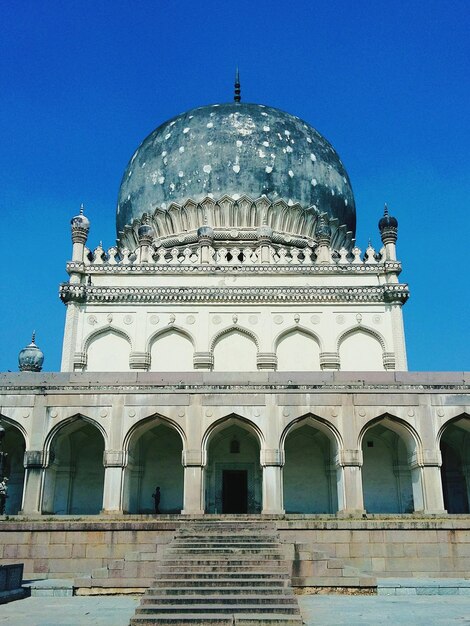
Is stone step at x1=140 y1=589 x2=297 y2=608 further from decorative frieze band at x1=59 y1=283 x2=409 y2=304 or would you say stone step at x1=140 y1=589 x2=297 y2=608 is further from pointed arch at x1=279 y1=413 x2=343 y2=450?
decorative frieze band at x1=59 y1=283 x2=409 y2=304

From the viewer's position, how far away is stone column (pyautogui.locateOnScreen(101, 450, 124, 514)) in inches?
595

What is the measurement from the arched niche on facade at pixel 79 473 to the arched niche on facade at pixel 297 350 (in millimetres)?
5962

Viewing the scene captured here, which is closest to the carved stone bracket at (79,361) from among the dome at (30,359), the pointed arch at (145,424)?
the dome at (30,359)

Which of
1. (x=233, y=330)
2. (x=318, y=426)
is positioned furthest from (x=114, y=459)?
(x=233, y=330)

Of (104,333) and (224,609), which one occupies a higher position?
(104,333)

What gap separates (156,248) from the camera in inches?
958

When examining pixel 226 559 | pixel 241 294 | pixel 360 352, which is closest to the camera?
pixel 226 559

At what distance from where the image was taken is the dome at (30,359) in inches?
813

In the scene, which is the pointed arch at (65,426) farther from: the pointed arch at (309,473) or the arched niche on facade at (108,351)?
the arched niche on facade at (108,351)

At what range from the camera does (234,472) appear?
17.8 metres

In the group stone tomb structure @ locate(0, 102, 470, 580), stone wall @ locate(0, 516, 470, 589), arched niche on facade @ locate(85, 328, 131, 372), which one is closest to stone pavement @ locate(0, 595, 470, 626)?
stone wall @ locate(0, 516, 470, 589)

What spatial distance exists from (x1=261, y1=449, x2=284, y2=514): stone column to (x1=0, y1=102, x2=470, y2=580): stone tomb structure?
1.7 inches

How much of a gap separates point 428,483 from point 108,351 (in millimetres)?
10217

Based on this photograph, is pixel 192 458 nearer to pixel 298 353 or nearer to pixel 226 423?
pixel 226 423
